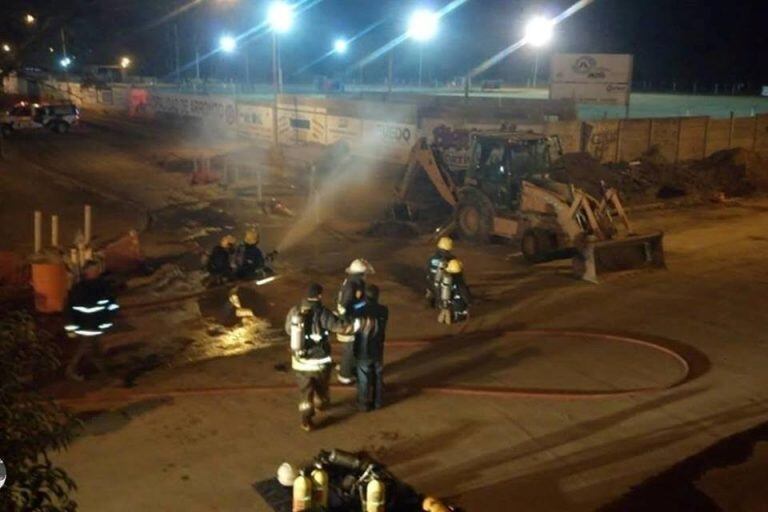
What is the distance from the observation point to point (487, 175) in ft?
60.6

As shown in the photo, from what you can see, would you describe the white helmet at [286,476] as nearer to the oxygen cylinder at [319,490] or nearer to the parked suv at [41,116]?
the oxygen cylinder at [319,490]

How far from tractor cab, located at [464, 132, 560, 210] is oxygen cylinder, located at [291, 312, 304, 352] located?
981 centimetres

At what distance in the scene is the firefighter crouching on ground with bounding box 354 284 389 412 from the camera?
31.0 ft

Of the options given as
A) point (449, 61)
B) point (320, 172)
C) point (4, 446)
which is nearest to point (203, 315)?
point (4, 446)

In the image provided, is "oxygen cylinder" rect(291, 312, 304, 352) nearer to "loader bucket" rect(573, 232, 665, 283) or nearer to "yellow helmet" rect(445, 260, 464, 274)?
"yellow helmet" rect(445, 260, 464, 274)

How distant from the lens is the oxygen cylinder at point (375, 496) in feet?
22.9

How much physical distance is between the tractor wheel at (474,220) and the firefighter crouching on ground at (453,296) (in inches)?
213

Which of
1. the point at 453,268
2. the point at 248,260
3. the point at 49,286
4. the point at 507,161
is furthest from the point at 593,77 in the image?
the point at 49,286

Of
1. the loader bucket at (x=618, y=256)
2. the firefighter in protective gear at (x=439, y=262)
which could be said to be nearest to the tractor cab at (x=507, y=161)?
the loader bucket at (x=618, y=256)

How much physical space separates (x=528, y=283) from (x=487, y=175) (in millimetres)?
3469

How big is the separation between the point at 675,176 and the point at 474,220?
10792mm

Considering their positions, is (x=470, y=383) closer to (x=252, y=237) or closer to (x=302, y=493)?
(x=302, y=493)

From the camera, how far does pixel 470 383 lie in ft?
35.2

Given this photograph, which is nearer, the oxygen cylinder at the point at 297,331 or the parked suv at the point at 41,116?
the oxygen cylinder at the point at 297,331
